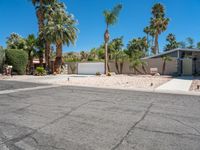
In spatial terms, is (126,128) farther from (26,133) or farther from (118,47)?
(118,47)

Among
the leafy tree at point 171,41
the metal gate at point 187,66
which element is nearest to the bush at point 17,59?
the metal gate at point 187,66

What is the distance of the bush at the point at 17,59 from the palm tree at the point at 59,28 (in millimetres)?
4039

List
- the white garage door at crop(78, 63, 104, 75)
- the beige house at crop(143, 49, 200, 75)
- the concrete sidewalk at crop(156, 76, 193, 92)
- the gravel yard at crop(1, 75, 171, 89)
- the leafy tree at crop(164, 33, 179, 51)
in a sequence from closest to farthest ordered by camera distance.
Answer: the concrete sidewalk at crop(156, 76, 193, 92)
the gravel yard at crop(1, 75, 171, 89)
the beige house at crop(143, 49, 200, 75)
the white garage door at crop(78, 63, 104, 75)
the leafy tree at crop(164, 33, 179, 51)

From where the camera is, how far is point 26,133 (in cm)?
405

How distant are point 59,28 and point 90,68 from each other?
8.21 m

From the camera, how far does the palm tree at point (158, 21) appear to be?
3634 centimetres

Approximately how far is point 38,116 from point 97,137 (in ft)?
7.65

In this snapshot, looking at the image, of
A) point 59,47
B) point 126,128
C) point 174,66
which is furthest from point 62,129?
point 59,47

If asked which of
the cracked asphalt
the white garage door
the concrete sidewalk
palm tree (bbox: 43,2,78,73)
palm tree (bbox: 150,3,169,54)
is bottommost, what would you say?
the cracked asphalt

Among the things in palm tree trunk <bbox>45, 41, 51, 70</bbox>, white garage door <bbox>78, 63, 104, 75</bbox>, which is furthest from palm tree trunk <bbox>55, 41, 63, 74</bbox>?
white garage door <bbox>78, 63, 104, 75</bbox>

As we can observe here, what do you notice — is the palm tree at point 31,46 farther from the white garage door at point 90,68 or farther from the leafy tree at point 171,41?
the leafy tree at point 171,41

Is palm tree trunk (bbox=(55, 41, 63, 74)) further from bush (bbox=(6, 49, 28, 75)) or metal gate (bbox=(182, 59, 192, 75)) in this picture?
metal gate (bbox=(182, 59, 192, 75))

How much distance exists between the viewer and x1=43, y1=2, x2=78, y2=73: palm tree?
25.3m

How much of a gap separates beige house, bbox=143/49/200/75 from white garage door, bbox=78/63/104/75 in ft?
27.4
